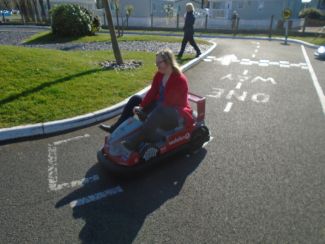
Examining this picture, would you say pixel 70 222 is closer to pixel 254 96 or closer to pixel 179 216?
pixel 179 216

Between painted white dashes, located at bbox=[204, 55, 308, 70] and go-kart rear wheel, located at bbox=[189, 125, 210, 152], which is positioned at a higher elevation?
go-kart rear wheel, located at bbox=[189, 125, 210, 152]

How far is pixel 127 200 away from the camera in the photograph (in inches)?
137

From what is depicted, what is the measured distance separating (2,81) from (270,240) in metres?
6.19

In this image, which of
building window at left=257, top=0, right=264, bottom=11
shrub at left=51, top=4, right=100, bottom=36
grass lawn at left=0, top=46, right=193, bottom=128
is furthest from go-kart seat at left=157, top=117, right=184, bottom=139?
building window at left=257, top=0, right=264, bottom=11

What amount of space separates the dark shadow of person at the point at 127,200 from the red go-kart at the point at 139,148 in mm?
201

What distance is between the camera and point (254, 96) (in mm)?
7266

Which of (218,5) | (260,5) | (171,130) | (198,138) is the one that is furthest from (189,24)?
(218,5)

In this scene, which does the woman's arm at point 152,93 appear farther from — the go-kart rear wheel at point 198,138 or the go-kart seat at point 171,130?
the go-kart rear wheel at point 198,138

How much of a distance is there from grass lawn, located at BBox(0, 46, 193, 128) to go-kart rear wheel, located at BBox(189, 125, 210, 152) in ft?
7.91

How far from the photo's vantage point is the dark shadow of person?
9.85 feet

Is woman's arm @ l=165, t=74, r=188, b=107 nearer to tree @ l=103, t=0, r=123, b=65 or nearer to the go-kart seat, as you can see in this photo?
the go-kart seat

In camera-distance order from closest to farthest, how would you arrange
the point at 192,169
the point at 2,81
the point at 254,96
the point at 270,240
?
the point at 270,240
the point at 192,169
the point at 2,81
the point at 254,96

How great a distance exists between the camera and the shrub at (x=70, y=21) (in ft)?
55.3

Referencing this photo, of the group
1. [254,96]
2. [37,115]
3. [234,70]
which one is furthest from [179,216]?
[234,70]
